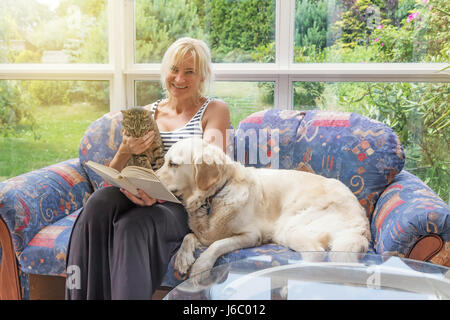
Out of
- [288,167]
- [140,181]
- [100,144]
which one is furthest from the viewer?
[100,144]

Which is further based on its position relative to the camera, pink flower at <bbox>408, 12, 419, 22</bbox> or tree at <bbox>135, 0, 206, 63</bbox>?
tree at <bbox>135, 0, 206, 63</bbox>

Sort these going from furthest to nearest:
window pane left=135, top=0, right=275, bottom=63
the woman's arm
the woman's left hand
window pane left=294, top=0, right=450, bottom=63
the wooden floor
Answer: window pane left=135, top=0, right=275, bottom=63 → window pane left=294, top=0, right=450, bottom=63 → the woman's arm → the wooden floor → the woman's left hand

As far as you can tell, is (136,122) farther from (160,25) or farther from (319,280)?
(160,25)

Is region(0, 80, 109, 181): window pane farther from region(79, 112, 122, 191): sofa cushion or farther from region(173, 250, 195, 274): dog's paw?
region(173, 250, 195, 274): dog's paw

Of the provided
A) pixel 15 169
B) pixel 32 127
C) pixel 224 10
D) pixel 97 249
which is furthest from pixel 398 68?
pixel 15 169

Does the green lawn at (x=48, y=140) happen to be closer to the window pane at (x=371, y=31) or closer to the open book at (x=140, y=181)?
the window pane at (x=371, y=31)

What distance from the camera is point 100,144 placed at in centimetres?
218

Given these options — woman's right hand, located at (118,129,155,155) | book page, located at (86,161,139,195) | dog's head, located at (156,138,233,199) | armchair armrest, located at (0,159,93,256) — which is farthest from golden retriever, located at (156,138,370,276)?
armchair armrest, located at (0,159,93,256)

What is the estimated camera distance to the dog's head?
1.64 m

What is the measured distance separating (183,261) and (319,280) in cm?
60

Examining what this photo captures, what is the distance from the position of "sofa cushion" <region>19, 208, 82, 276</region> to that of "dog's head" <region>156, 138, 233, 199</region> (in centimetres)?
50

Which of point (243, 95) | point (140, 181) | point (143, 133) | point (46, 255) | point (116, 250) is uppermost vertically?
point (243, 95)

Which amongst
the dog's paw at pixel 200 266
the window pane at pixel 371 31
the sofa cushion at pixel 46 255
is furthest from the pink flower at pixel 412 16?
the sofa cushion at pixel 46 255

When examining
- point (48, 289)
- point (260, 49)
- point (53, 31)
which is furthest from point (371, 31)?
point (48, 289)
